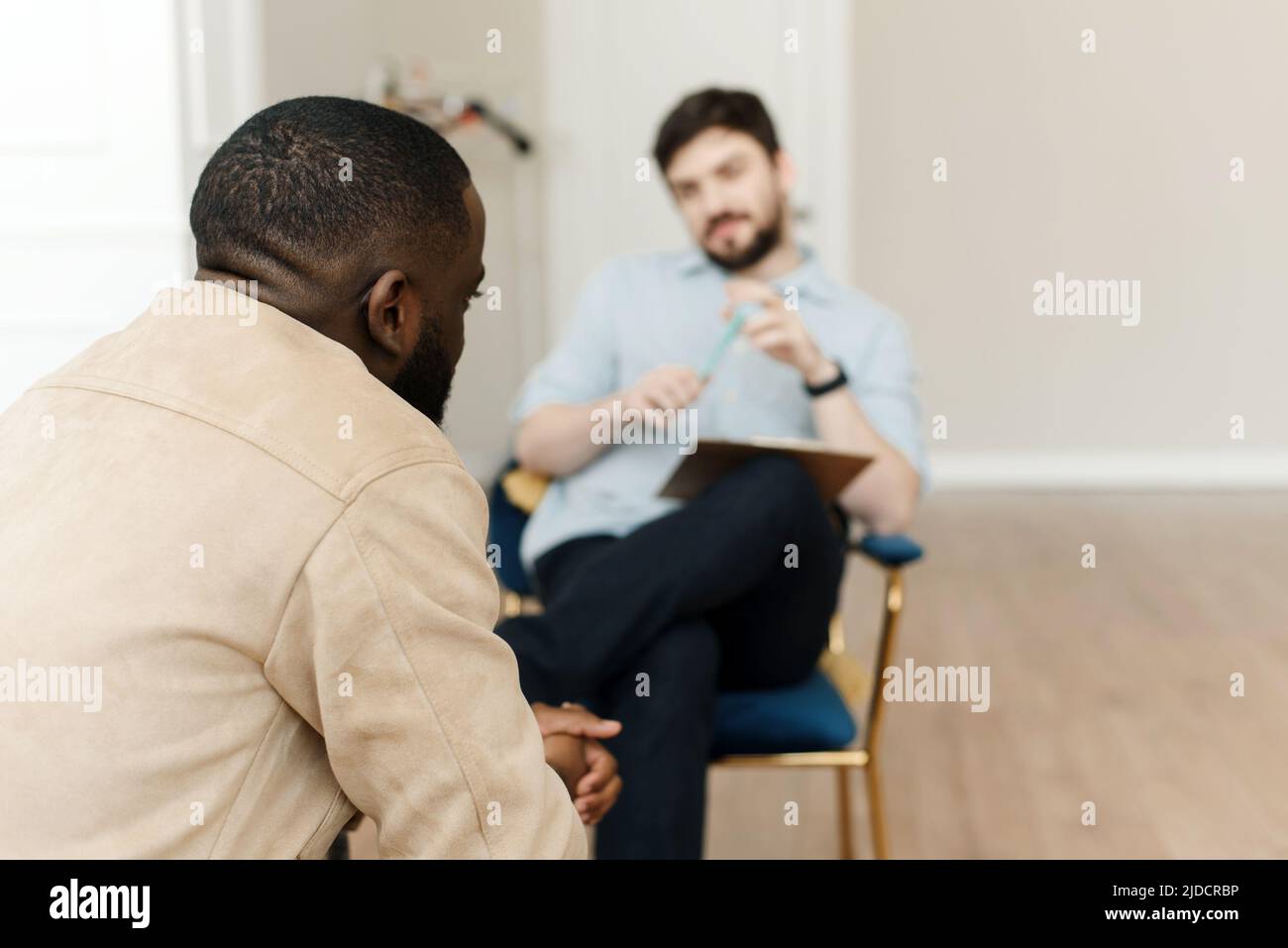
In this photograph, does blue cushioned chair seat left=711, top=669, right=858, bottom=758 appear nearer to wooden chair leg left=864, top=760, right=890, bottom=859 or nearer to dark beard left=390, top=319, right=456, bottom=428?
wooden chair leg left=864, top=760, right=890, bottom=859

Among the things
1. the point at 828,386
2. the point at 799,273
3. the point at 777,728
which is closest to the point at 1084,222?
the point at 799,273

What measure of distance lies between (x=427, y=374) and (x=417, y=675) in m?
0.23

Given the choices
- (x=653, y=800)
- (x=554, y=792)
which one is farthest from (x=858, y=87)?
(x=554, y=792)

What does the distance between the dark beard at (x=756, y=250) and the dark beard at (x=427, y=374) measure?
1362mm

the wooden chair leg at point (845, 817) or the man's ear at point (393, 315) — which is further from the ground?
the man's ear at point (393, 315)

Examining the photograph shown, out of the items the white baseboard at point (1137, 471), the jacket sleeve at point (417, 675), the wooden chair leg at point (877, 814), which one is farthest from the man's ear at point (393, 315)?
the white baseboard at point (1137, 471)

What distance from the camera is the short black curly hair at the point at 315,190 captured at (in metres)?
0.79

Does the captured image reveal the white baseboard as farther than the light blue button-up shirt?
Yes

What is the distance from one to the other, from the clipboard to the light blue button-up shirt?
0.63ft

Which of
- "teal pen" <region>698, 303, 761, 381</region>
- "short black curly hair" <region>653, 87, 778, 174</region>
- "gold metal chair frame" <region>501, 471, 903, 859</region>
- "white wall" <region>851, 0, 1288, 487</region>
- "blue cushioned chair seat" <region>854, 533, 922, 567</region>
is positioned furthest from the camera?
"white wall" <region>851, 0, 1288, 487</region>

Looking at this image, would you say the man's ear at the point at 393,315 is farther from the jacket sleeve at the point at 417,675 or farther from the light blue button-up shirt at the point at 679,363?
the light blue button-up shirt at the point at 679,363

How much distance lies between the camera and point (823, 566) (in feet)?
5.70

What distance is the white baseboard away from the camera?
5207mm

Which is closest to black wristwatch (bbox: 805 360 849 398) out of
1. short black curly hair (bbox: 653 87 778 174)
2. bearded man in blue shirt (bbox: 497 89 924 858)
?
bearded man in blue shirt (bbox: 497 89 924 858)
